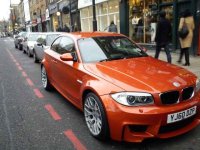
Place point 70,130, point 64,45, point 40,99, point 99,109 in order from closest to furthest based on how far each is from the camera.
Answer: point 99,109, point 70,130, point 64,45, point 40,99

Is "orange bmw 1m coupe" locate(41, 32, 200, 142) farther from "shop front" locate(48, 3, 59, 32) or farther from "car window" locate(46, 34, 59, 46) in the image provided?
"shop front" locate(48, 3, 59, 32)

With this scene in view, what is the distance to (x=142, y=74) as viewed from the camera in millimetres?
4508

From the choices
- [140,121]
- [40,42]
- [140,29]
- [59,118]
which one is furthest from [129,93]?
[140,29]

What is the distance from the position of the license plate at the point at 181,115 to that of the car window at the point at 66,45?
8.73 feet

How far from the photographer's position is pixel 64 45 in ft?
21.6

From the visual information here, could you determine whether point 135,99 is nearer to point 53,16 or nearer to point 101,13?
point 101,13

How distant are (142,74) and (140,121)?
89cm

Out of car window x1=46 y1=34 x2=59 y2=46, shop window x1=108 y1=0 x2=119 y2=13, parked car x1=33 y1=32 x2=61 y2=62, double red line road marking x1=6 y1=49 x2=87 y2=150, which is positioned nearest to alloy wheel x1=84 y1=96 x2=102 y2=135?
double red line road marking x1=6 y1=49 x2=87 y2=150

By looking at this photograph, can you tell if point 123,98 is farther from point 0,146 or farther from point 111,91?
point 0,146

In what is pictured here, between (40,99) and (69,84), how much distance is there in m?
1.76

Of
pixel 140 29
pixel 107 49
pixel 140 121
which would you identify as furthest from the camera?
pixel 140 29

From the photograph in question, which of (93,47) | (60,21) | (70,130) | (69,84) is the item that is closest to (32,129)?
(70,130)

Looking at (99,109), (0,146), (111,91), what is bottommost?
(0,146)

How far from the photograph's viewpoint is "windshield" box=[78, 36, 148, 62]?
5457 millimetres
